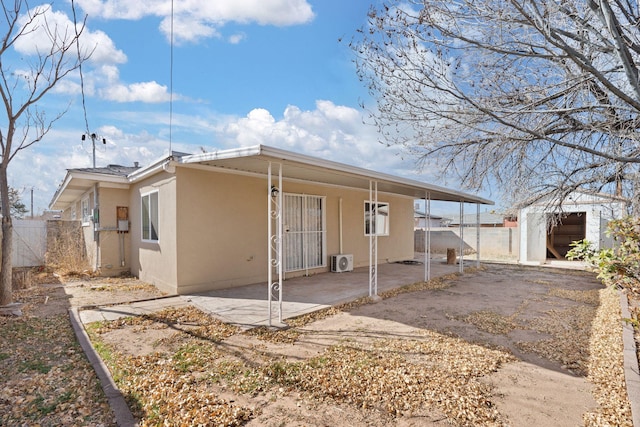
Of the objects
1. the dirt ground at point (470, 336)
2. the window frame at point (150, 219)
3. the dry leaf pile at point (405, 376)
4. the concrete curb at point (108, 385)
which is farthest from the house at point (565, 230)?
the concrete curb at point (108, 385)

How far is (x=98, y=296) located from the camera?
6.64 m

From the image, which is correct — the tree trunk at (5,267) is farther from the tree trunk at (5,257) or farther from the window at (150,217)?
→ the window at (150,217)

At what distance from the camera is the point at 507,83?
4566mm

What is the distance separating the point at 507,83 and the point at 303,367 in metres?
4.42

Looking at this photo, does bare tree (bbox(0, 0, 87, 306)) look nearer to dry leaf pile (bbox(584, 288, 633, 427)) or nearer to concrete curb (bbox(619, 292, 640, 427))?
dry leaf pile (bbox(584, 288, 633, 427))

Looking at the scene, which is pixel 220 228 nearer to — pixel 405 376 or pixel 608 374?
pixel 405 376

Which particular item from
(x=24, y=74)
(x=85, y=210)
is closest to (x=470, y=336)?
(x=24, y=74)

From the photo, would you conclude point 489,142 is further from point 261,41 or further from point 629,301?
point 261,41

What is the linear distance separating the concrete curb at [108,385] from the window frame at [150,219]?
3.11 meters

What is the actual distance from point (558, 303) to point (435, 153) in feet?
13.5

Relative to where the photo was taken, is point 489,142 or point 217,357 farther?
point 489,142

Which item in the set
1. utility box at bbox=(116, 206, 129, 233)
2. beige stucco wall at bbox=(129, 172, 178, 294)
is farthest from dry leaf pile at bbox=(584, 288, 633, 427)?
utility box at bbox=(116, 206, 129, 233)

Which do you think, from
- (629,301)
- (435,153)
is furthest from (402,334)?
(629,301)

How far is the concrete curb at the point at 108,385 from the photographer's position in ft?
8.45
